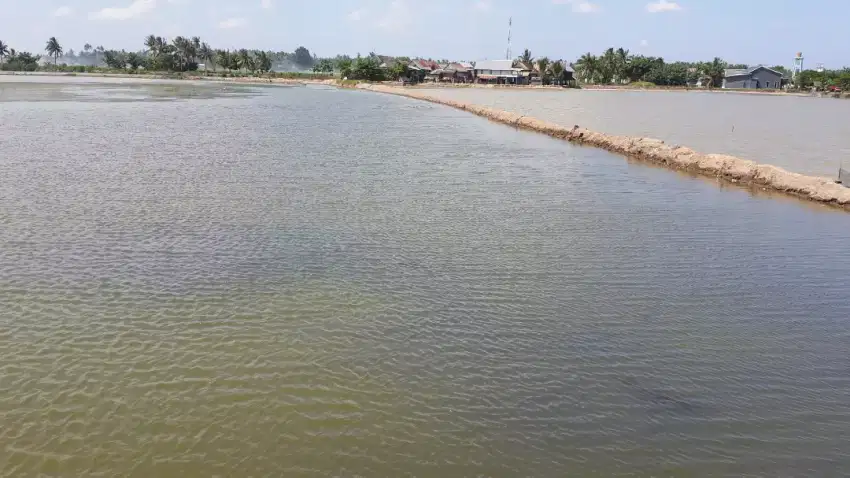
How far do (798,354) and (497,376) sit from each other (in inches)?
156

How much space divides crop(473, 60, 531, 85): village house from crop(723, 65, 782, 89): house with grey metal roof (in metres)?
46.5

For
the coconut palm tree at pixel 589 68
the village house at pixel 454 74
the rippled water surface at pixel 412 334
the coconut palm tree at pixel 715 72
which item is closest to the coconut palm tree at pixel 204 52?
the village house at pixel 454 74

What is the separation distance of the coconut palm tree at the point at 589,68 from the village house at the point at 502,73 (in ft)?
64.2

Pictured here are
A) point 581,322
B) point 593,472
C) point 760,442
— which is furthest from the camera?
point 581,322

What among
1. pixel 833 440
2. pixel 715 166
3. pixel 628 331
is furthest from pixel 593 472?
pixel 715 166

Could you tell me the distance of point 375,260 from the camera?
10.6m

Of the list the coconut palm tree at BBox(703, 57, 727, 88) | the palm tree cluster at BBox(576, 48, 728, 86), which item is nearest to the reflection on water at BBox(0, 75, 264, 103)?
the palm tree cluster at BBox(576, 48, 728, 86)

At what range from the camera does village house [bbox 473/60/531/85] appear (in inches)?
4771

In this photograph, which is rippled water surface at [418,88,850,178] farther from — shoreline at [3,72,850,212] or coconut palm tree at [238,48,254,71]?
coconut palm tree at [238,48,254,71]

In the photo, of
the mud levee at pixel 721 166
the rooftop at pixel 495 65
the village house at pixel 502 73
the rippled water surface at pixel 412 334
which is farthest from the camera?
the rooftop at pixel 495 65

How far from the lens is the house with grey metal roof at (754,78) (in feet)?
424

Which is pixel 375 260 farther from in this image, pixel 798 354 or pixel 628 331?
pixel 798 354

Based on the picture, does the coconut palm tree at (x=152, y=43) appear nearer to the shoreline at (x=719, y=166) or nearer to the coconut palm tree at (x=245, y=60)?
the coconut palm tree at (x=245, y=60)

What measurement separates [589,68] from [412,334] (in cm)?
13997
